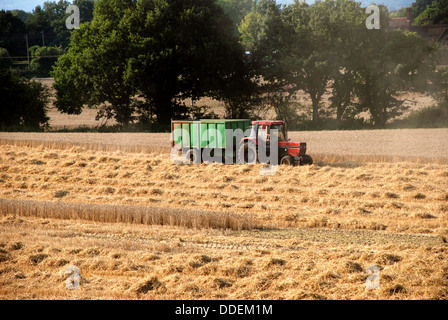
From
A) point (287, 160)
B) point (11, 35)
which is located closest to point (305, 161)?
point (287, 160)

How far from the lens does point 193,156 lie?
2391cm

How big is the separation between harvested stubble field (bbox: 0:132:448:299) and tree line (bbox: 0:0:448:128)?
1427 centimetres

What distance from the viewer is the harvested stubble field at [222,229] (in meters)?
9.53

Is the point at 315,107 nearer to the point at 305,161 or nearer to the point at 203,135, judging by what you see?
the point at 203,135

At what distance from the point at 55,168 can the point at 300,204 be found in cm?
1158

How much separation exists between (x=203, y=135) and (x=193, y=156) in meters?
1.14

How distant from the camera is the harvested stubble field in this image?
9531 mm

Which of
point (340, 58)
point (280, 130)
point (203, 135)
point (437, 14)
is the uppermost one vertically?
point (437, 14)

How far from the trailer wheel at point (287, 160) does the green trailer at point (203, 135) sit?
7.19 ft

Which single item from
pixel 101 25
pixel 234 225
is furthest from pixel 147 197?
pixel 101 25

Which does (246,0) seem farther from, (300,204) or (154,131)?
(300,204)

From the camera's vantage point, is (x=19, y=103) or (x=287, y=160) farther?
(x=19, y=103)

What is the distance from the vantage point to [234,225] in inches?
560

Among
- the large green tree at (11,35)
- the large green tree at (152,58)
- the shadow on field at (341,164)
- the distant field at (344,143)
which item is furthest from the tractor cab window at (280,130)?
the large green tree at (11,35)
